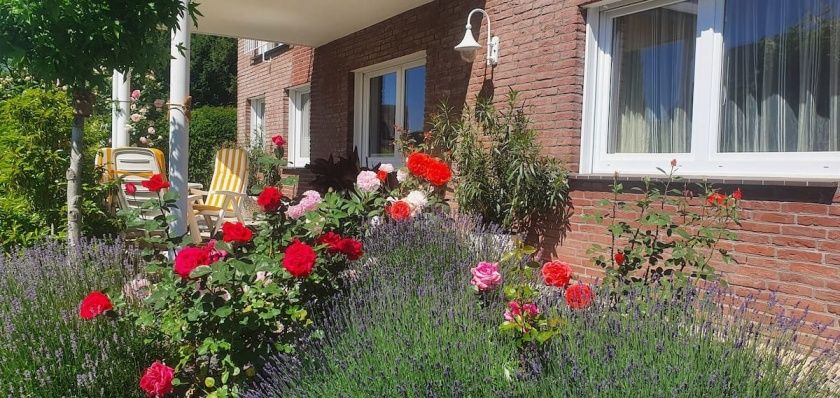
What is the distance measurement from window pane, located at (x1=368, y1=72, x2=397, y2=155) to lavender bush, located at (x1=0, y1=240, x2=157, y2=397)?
5831mm

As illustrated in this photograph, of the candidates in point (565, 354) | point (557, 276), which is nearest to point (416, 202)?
point (557, 276)

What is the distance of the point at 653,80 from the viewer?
478 cm

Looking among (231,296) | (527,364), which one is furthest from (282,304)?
(527,364)

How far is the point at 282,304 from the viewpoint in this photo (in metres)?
2.67

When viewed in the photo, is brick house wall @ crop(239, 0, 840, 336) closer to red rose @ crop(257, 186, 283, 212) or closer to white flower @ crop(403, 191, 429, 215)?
white flower @ crop(403, 191, 429, 215)

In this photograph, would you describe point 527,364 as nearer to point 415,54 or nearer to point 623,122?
point 623,122

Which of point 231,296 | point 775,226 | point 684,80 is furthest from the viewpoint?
point 684,80

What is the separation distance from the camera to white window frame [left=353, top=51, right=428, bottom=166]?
818 centimetres

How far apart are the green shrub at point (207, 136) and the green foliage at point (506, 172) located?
31.6ft

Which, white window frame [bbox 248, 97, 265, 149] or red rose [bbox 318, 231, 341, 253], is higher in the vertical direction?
white window frame [bbox 248, 97, 265, 149]

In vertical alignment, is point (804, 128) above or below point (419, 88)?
below

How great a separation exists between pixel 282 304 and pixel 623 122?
3.47 meters

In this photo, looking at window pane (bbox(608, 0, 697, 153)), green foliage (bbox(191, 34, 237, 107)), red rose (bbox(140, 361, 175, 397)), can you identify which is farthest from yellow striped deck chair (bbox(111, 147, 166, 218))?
green foliage (bbox(191, 34, 237, 107))

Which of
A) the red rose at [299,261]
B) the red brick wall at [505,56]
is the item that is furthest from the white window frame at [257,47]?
the red rose at [299,261]
